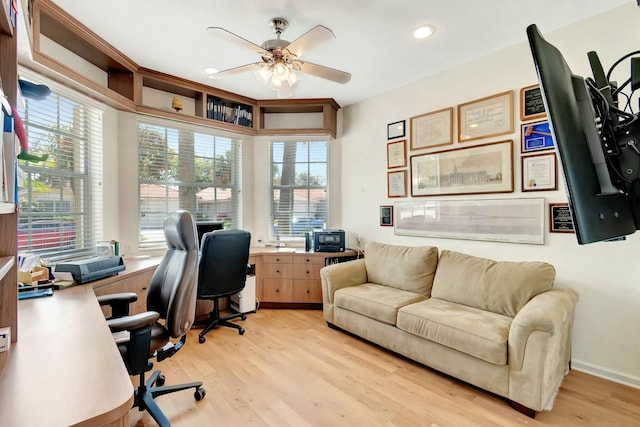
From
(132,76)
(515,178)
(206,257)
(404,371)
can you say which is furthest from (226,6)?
(404,371)

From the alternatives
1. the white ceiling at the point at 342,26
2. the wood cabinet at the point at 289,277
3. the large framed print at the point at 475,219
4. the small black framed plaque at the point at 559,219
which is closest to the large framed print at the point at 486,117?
the white ceiling at the point at 342,26

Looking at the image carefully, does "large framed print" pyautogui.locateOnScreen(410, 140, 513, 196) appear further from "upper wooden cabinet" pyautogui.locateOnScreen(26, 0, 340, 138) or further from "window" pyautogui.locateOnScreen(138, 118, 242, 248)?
"window" pyautogui.locateOnScreen(138, 118, 242, 248)

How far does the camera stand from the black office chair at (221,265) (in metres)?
2.84

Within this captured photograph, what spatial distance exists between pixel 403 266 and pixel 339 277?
664 millimetres

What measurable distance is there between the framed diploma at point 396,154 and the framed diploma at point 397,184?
0.09 meters

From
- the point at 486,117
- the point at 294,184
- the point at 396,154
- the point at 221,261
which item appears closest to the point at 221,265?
the point at 221,261

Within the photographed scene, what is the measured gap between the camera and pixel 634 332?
6.97 ft

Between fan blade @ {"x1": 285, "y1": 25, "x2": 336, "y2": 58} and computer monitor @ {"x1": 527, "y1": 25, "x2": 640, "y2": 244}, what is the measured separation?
1.42 meters

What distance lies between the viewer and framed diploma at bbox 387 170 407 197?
136 inches

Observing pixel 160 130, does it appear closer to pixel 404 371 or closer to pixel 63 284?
pixel 63 284

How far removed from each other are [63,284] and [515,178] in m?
3.59

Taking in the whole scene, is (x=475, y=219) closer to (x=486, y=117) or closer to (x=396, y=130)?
(x=486, y=117)

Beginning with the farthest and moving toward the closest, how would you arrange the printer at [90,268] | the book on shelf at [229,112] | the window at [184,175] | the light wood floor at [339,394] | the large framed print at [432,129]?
the book on shelf at [229,112], the window at [184,175], the large framed print at [432,129], the printer at [90,268], the light wood floor at [339,394]

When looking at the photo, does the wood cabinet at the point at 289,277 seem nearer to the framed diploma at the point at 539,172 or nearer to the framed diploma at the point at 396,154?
the framed diploma at the point at 396,154
